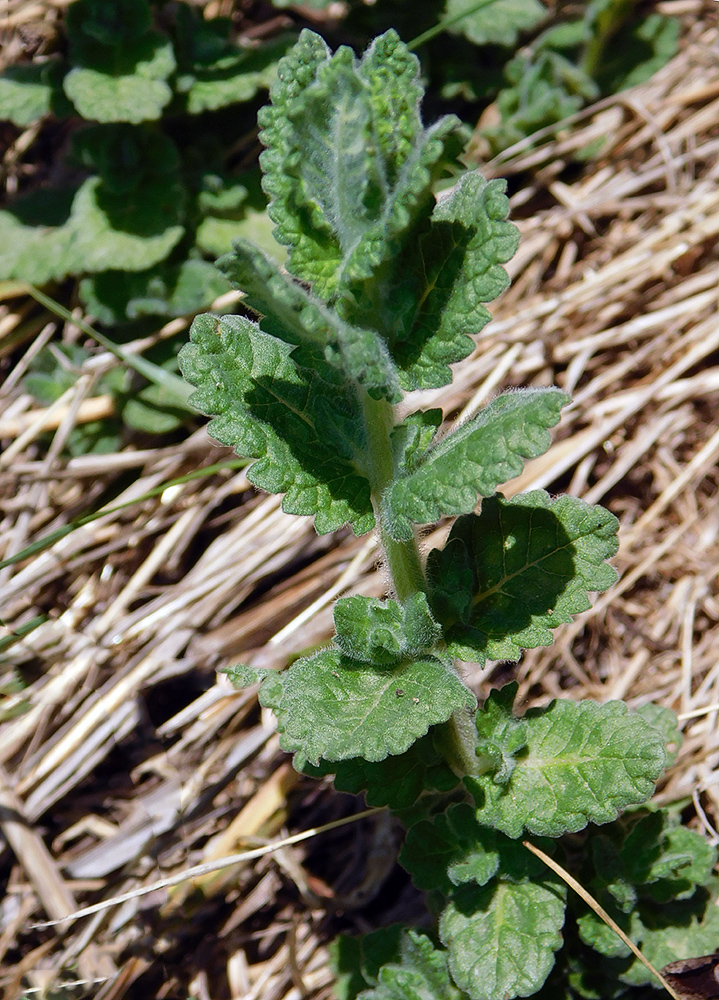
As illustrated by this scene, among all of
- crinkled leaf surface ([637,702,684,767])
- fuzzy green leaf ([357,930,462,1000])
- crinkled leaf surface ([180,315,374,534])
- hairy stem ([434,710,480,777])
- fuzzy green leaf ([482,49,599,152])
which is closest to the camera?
crinkled leaf surface ([180,315,374,534])

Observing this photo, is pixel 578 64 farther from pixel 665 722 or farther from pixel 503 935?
pixel 503 935

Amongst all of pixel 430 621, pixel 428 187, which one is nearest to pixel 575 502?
pixel 430 621

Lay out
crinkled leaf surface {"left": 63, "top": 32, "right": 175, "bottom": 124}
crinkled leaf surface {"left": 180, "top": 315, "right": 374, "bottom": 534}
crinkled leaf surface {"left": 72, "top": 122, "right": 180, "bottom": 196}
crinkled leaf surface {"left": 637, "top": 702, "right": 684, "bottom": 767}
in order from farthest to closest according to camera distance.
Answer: crinkled leaf surface {"left": 72, "top": 122, "right": 180, "bottom": 196}
crinkled leaf surface {"left": 63, "top": 32, "right": 175, "bottom": 124}
crinkled leaf surface {"left": 637, "top": 702, "right": 684, "bottom": 767}
crinkled leaf surface {"left": 180, "top": 315, "right": 374, "bottom": 534}

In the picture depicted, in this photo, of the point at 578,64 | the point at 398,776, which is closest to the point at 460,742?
the point at 398,776

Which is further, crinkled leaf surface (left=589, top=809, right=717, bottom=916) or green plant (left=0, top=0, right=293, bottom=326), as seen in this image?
green plant (left=0, top=0, right=293, bottom=326)

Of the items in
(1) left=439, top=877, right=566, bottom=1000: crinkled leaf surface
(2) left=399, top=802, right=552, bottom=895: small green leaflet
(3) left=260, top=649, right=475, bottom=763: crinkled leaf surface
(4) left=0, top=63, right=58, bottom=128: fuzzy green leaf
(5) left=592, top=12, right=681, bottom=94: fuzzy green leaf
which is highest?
(4) left=0, top=63, right=58, bottom=128: fuzzy green leaf

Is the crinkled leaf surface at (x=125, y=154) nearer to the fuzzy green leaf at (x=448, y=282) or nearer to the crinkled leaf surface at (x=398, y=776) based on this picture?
the fuzzy green leaf at (x=448, y=282)

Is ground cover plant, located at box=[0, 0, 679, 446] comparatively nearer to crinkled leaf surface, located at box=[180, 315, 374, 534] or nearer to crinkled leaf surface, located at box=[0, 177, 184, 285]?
crinkled leaf surface, located at box=[0, 177, 184, 285]

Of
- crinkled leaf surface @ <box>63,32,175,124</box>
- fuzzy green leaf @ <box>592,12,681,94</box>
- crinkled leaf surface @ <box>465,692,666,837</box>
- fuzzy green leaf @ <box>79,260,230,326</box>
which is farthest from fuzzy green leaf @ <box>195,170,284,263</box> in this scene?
crinkled leaf surface @ <box>465,692,666,837</box>
